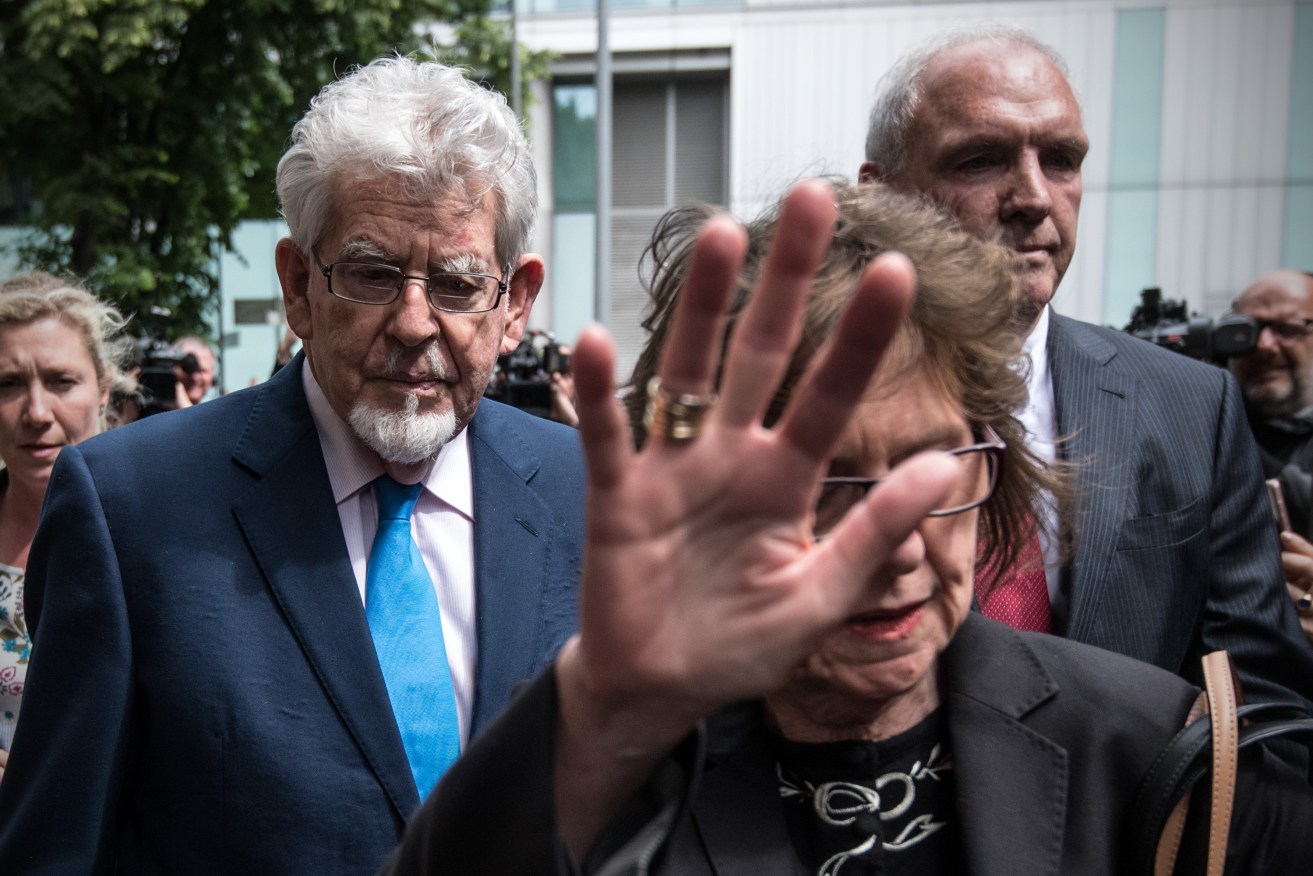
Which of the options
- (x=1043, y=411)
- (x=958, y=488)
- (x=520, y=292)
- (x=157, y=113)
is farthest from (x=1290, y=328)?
(x=157, y=113)

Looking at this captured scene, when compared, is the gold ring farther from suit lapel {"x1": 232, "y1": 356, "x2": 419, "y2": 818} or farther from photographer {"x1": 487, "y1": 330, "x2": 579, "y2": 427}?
photographer {"x1": 487, "y1": 330, "x2": 579, "y2": 427}

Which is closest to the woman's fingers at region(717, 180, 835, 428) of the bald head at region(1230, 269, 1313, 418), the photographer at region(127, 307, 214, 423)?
the bald head at region(1230, 269, 1313, 418)

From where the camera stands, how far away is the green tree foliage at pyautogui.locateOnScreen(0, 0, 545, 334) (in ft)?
41.2

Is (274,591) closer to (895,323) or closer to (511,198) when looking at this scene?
(511,198)

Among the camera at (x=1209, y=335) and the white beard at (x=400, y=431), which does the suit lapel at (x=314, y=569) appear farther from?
the camera at (x=1209, y=335)

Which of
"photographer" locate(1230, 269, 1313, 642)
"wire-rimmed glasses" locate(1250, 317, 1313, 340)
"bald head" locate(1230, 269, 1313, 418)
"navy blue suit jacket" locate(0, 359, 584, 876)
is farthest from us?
"wire-rimmed glasses" locate(1250, 317, 1313, 340)

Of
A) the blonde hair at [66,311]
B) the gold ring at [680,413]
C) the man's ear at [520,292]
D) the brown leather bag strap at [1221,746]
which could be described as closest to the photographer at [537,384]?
the blonde hair at [66,311]

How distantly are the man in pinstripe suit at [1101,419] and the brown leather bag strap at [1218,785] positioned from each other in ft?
2.44

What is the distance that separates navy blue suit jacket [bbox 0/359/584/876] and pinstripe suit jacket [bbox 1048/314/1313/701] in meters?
1.06

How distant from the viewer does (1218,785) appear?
138cm

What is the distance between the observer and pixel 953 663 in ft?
5.17

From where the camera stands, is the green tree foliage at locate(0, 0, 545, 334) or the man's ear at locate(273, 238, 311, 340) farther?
the green tree foliage at locate(0, 0, 545, 334)

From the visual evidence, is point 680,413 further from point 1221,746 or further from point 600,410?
point 1221,746

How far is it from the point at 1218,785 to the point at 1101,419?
1.15 meters
